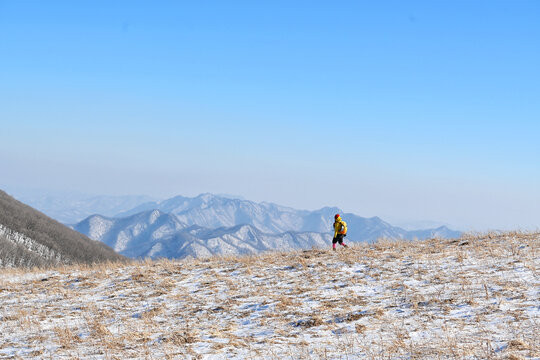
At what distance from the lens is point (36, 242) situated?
77.1m

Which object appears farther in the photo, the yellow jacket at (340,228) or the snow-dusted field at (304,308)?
the yellow jacket at (340,228)

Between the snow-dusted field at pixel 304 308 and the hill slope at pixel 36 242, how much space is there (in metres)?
54.8

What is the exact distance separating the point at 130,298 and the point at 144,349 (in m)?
4.72

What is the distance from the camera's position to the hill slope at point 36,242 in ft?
215

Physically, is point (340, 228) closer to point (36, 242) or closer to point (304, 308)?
point (304, 308)

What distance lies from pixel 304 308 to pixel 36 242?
81268mm

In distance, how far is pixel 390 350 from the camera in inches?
273

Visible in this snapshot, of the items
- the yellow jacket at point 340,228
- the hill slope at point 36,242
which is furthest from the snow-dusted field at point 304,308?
the hill slope at point 36,242

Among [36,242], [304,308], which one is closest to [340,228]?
[304,308]

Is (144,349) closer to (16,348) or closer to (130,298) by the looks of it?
(16,348)

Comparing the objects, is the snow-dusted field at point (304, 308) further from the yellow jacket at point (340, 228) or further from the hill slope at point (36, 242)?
the hill slope at point (36, 242)

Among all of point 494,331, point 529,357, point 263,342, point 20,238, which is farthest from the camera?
point 20,238

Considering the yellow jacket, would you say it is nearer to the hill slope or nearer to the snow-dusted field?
the snow-dusted field

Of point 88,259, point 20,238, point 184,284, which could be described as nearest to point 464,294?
point 184,284
